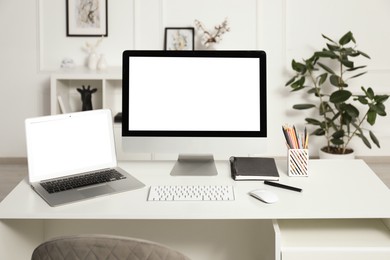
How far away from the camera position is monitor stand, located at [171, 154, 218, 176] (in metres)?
2.32

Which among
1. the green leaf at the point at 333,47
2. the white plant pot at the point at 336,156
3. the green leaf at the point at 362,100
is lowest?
the white plant pot at the point at 336,156

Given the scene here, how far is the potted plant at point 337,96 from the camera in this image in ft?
15.0

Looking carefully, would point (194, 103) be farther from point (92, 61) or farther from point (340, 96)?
point (92, 61)

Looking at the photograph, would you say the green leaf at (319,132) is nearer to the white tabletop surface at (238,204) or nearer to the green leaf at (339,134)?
the green leaf at (339,134)

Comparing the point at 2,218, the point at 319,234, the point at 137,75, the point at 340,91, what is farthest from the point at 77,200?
the point at 340,91

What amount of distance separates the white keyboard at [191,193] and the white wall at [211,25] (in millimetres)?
2959

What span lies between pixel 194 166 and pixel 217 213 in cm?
53

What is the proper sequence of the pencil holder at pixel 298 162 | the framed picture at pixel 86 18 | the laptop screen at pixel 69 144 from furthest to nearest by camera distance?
1. the framed picture at pixel 86 18
2. the pencil holder at pixel 298 162
3. the laptop screen at pixel 69 144

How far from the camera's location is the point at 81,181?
2.16 m

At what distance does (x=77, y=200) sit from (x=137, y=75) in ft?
2.00

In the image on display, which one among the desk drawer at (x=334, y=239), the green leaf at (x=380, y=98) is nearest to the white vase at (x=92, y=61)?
the green leaf at (x=380, y=98)

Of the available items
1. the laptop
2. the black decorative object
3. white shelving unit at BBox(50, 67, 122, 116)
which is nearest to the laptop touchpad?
the laptop

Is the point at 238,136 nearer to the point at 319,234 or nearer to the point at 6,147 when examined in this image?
the point at 319,234

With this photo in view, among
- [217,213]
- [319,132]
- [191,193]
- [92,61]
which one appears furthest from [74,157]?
[319,132]
